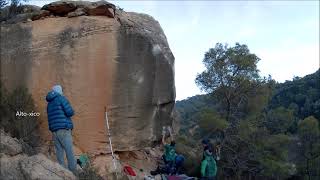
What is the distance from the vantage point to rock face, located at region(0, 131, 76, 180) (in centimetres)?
804

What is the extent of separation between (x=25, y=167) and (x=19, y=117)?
10.1 ft

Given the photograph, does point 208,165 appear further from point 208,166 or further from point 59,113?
point 59,113

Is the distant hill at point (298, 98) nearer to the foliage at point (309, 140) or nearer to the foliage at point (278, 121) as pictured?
the foliage at point (309, 140)

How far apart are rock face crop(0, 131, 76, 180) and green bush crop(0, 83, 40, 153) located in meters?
1.88

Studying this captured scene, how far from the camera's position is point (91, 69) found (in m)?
12.0

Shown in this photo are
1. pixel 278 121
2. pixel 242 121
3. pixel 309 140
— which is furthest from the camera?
pixel 309 140

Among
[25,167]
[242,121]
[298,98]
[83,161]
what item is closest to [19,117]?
[83,161]

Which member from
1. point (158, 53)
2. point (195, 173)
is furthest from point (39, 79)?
point (195, 173)

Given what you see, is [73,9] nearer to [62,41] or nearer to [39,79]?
[62,41]

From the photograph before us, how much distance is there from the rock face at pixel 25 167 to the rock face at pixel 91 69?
2.97 m

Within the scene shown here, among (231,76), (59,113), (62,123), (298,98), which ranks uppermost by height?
(298,98)

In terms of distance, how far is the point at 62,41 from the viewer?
39.4 ft

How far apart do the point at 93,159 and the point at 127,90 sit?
5.90 feet

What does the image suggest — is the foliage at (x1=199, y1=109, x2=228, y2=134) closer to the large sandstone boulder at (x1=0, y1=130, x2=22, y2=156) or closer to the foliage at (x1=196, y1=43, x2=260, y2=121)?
the foliage at (x1=196, y1=43, x2=260, y2=121)
